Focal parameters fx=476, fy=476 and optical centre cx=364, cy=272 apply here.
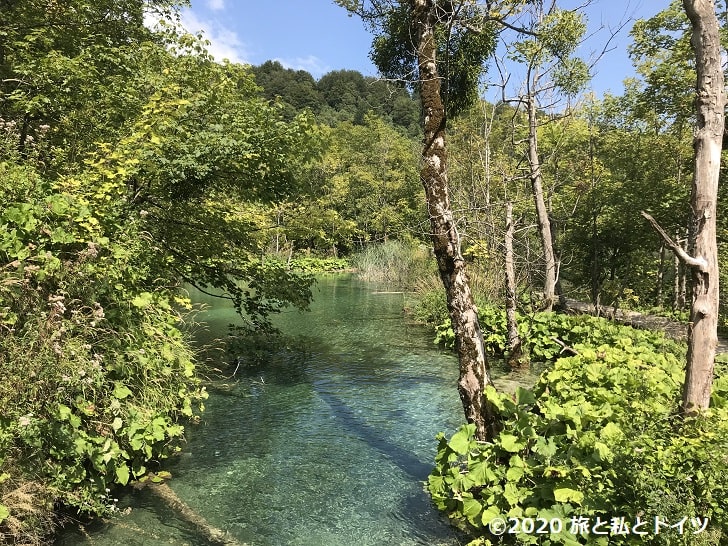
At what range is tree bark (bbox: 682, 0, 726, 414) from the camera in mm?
3225

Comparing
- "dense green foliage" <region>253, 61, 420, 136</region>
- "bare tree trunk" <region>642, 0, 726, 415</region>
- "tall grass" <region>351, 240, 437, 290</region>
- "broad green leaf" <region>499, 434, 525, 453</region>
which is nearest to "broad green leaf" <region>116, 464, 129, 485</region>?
"broad green leaf" <region>499, 434, 525, 453</region>

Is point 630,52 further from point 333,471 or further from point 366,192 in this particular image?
point 366,192

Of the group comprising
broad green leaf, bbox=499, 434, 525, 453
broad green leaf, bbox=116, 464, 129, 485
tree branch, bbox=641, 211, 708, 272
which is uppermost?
tree branch, bbox=641, 211, 708, 272

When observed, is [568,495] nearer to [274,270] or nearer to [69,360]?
[69,360]

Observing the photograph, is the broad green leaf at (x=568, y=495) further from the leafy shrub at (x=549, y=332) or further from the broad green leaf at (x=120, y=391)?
the leafy shrub at (x=549, y=332)

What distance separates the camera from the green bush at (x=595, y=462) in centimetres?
259

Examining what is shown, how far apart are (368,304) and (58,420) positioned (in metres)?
16.1

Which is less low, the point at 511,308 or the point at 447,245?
the point at 447,245

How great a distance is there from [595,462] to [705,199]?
76.4 inches

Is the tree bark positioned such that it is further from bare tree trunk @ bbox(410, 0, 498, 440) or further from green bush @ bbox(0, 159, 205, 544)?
green bush @ bbox(0, 159, 205, 544)

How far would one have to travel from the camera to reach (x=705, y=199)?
10.6 ft

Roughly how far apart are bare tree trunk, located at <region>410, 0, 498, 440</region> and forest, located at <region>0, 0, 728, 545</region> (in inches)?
0.8

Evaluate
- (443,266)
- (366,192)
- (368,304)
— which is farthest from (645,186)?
(366,192)

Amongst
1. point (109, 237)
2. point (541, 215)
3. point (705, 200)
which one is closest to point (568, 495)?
point (705, 200)
